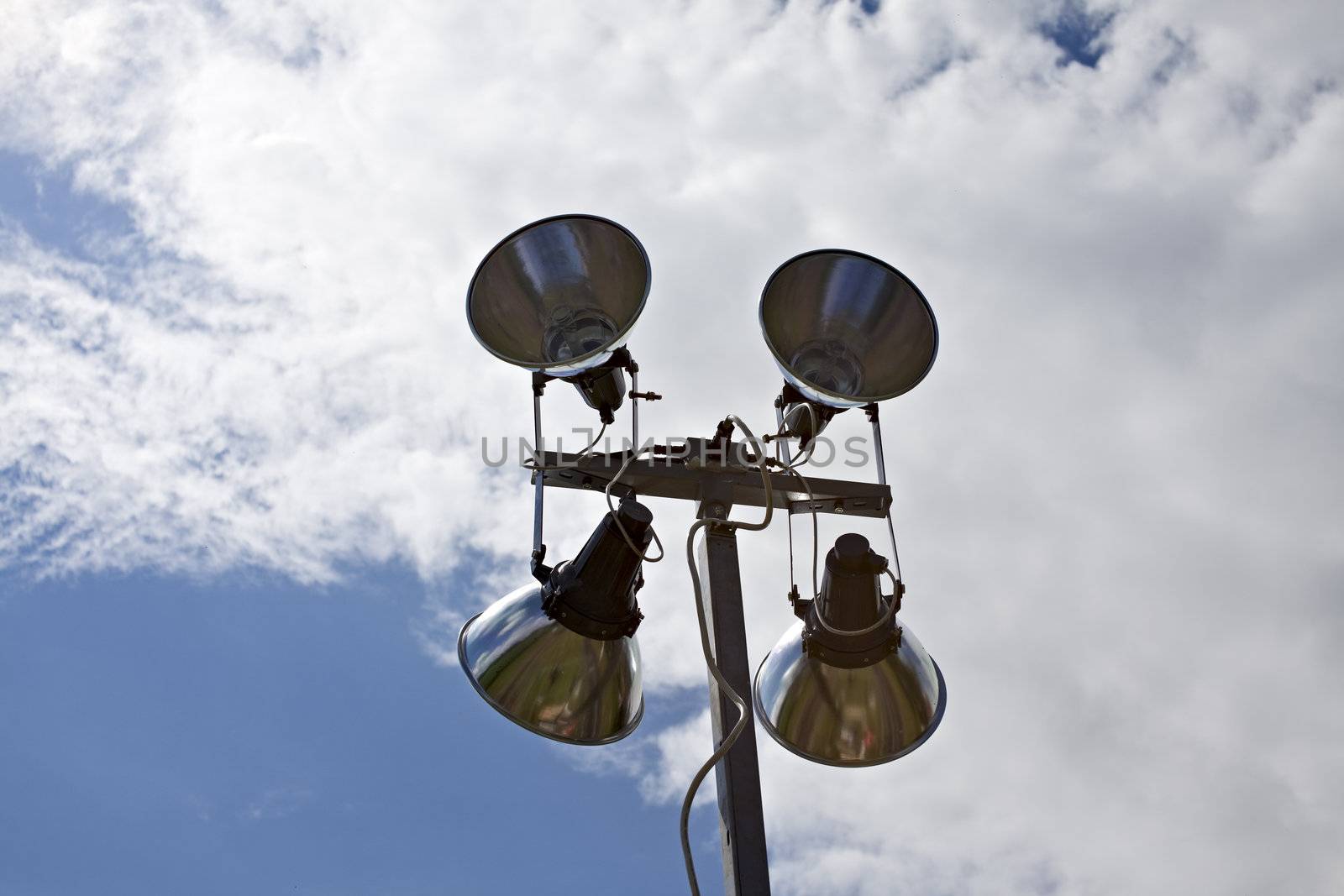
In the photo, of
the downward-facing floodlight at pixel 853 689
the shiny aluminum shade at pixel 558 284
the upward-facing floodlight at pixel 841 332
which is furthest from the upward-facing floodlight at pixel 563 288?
the downward-facing floodlight at pixel 853 689

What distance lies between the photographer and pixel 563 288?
406 cm

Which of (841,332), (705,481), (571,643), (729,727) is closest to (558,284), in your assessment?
(705,481)

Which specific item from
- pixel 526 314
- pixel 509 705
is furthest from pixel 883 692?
pixel 526 314

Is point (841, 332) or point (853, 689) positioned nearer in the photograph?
point (853, 689)

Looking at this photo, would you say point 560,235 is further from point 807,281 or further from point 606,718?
point 606,718

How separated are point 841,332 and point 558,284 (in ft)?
3.18

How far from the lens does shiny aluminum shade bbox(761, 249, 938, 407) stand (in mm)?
4070

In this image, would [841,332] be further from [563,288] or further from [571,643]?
[571,643]

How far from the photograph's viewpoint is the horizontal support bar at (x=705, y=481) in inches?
155

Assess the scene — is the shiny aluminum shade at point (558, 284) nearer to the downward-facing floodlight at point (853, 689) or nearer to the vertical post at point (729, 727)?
the vertical post at point (729, 727)

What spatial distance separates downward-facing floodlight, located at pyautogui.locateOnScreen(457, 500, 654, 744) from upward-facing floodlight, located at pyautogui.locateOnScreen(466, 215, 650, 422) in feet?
1.89

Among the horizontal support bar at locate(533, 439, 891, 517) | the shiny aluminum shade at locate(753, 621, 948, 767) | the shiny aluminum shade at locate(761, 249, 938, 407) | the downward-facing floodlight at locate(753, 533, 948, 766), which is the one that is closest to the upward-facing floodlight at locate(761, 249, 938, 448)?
the shiny aluminum shade at locate(761, 249, 938, 407)

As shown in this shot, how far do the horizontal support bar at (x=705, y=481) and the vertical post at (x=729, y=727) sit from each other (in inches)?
4.3

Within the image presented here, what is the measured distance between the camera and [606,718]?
12.8 ft
